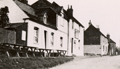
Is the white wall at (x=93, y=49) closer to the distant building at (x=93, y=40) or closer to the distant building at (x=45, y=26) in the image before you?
the distant building at (x=93, y=40)

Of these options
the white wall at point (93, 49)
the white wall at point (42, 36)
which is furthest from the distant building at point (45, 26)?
the white wall at point (93, 49)

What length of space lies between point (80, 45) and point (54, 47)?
12.0 m

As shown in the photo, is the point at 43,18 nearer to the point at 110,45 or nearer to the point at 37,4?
the point at 37,4

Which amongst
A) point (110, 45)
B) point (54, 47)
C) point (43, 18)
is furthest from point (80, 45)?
point (110, 45)

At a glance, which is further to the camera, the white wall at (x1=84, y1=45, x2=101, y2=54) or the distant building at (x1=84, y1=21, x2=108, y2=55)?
the distant building at (x1=84, y1=21, x2=108, y2=55)

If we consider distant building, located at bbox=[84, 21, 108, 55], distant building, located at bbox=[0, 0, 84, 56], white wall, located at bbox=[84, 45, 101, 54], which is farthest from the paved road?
distant building, located at bbox=[84, 21, 108, 55]

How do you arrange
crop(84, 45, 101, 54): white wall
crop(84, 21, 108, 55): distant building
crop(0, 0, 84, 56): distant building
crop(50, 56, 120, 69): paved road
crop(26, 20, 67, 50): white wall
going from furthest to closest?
1. crop(84, 21, 108, 55): distant building
2. crop(84, 45, 101, 54): white wall
3. crop(26, 20, 67, 50): white wall
4. crop(0, 0, 84, 56): distant building
5. crop(50, 56, 120, 69): paved road

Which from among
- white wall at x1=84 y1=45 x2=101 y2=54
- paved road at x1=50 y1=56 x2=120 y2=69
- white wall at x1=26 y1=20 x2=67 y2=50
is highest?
white wall at x1=26 y1=20 x2=67 y2=50

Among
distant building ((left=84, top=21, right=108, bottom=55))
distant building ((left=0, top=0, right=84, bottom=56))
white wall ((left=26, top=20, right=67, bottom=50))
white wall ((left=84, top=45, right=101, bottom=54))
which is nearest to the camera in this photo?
distant building ((left=0, top=0, right=84, bottom=56))

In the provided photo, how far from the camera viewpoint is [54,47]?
74.6 feet

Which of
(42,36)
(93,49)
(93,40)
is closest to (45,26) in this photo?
(42,36)

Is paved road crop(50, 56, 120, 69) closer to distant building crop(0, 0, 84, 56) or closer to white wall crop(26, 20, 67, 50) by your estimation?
white wall crop(26, 20, 67, 50)

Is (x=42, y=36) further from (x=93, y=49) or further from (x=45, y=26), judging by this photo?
(x=93, y=49)

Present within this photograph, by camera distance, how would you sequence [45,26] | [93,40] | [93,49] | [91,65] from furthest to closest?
[93,40], [93,49], [45,26], [91,65]
